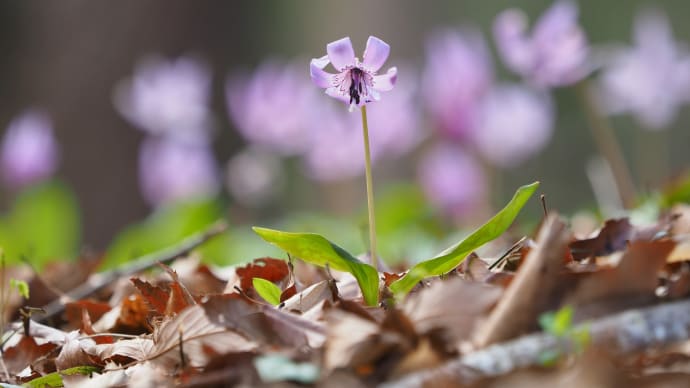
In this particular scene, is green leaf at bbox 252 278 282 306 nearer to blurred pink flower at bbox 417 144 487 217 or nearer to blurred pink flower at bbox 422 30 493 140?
blurred pink flower at bbox 422 30 493 140

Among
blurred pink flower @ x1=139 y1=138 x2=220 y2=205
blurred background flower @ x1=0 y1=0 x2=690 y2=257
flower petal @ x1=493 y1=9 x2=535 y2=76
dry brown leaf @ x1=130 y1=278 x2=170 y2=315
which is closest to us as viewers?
dry brown leaf @ x1=130 y1=278 x2=170 y2=315

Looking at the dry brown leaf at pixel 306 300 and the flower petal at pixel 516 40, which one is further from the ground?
the flower petal at pixel 516 40

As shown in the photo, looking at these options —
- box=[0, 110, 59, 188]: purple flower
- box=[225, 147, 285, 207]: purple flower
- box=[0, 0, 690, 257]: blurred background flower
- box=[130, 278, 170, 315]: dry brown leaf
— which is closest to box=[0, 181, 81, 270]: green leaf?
box=[0, 110, 59, 188]: purple flower

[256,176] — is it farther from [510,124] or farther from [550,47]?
[550,47]

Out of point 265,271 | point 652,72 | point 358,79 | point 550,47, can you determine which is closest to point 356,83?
point 358,79

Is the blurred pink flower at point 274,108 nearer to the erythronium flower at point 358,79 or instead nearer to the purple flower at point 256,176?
the purple flower at point 256,176

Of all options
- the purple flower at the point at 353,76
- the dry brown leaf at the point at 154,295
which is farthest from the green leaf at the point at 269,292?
the purple flower at the point at 353,76

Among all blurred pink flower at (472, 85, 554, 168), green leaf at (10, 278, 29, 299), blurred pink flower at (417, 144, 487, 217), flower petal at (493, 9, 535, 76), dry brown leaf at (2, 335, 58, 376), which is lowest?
blurred pink flower at (417, 144, 487, 217)
